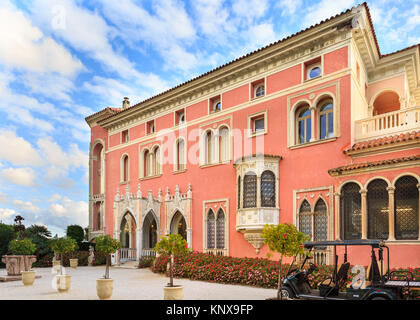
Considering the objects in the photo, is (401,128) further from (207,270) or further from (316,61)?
(207,270)

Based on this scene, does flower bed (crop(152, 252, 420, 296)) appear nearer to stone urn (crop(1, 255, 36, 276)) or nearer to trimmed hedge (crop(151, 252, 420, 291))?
trimmed hedge (crop(151, 252, 420, 291))

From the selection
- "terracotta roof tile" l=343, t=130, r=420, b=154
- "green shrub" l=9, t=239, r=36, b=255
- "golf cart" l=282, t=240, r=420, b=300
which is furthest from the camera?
"green shrub" l=9, t=239, r=36, b=255

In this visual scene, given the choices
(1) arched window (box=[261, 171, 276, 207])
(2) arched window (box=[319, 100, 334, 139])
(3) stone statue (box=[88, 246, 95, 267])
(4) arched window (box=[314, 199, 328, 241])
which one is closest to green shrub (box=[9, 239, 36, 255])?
(3) stone statue (box=[88, 246, 95, 267])

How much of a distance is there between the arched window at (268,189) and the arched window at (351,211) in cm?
368

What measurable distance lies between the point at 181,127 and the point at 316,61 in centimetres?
960

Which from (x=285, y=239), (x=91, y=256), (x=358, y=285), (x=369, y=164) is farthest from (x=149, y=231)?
(x=358, y=285)

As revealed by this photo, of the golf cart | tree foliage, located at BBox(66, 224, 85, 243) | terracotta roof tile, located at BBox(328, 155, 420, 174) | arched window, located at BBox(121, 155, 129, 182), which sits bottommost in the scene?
tree foliage, located at BBox(66, 224, 85, 243)

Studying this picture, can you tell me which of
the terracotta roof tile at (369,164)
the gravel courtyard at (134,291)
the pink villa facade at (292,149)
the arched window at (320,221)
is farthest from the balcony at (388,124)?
the gravel courtyard at (134,291)

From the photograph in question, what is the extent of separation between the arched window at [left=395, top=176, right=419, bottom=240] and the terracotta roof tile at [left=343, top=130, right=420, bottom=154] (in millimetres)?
1570

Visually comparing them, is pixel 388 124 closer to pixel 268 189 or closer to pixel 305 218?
pixel 305 218

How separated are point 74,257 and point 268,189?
54.5ft

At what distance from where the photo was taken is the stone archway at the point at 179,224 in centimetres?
2473

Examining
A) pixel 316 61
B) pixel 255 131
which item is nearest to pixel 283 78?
pixel 316 61

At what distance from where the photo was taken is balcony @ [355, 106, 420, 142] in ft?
51.6
